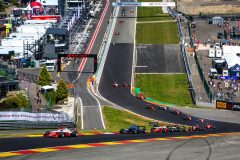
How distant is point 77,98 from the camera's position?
71750 mm

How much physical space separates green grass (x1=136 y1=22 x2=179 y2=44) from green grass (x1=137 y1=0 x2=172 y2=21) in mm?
4821

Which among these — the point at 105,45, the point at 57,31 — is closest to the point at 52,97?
the point at 105,45

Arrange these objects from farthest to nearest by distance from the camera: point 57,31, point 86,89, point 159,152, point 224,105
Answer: point 57,31 → point 86,89 → point 224,105 → point 159,152

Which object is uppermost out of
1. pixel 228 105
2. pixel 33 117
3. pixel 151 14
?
pixel 151 14

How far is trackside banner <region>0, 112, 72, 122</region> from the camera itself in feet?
149

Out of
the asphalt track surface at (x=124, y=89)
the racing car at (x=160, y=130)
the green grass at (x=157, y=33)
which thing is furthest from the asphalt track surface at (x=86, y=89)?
the racing car at (x=160, y=130)

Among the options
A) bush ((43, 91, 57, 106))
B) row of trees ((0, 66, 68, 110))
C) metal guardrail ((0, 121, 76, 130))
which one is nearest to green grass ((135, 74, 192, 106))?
row of trees ((0, 66, 68, 110))

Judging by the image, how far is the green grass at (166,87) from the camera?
3091 inches

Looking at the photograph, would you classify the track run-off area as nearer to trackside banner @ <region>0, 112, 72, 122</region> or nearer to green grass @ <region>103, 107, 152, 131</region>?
trackside banner @ <region>0, 112, 72, 122</region>

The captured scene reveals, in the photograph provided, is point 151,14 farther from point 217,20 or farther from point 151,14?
point 217,20

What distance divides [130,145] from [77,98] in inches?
1358

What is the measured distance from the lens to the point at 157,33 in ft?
382

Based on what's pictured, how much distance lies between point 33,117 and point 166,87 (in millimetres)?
38514

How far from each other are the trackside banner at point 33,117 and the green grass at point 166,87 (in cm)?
2835
